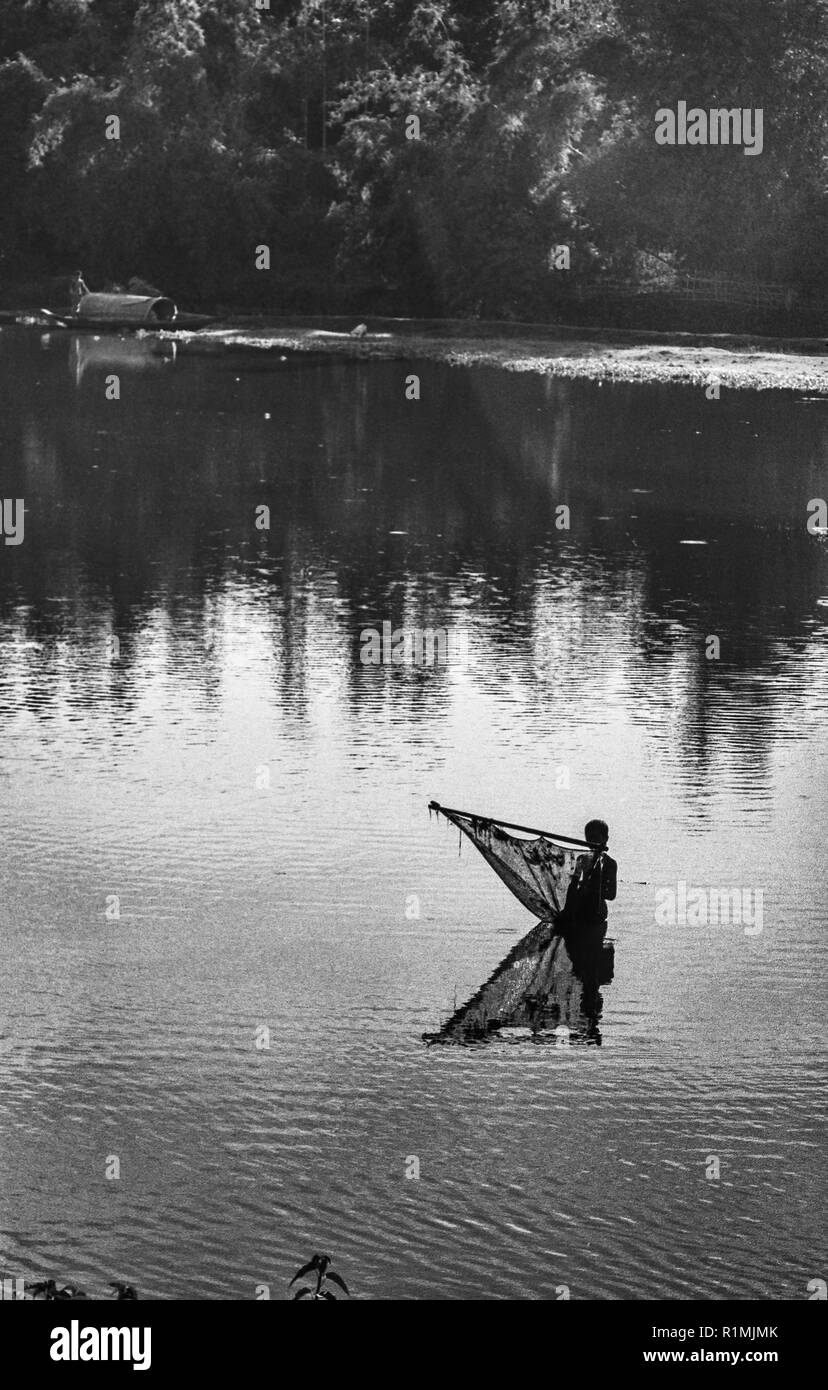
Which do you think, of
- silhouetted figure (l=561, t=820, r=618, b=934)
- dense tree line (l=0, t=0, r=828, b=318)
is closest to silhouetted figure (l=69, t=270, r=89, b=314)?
dense tree line (l=0, t=0, r=828, b=318)

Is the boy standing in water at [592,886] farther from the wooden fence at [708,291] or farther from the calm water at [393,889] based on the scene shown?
the wooden fence at [708,291]

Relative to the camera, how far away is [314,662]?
34.5m

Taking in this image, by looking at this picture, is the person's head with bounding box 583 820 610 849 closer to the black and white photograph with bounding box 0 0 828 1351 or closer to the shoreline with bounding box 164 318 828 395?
the black and white photograph with bounding box 0 0 828 1351

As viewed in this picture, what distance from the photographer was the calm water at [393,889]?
647 inches

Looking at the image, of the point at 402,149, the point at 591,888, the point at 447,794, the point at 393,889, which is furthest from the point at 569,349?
the point at 591,888

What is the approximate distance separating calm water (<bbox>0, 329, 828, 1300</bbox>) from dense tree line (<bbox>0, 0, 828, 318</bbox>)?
1504 inches

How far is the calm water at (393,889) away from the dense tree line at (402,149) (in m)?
38.2

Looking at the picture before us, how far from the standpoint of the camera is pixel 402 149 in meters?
91.4

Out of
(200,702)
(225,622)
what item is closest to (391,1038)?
(200,702)

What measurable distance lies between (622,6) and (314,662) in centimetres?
6122

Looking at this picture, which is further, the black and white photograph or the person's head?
the person's head

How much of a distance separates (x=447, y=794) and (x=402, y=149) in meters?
68.4

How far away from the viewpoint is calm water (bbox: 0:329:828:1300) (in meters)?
16.4
